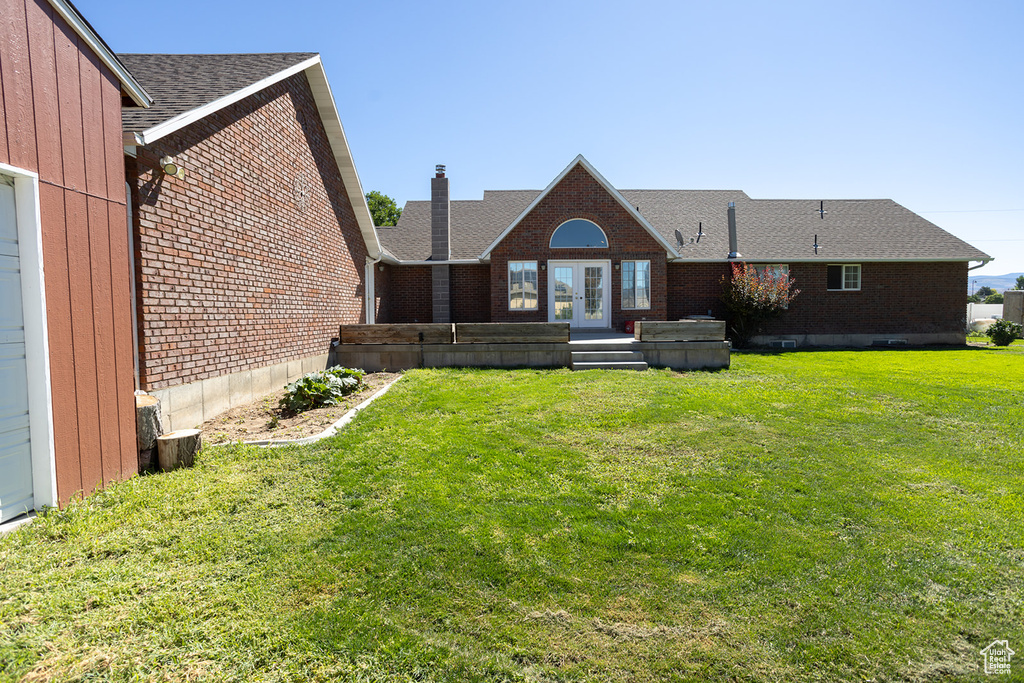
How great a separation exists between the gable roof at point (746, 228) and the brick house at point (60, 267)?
1119 cm

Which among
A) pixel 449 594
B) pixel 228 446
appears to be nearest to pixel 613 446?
pixel 449 594

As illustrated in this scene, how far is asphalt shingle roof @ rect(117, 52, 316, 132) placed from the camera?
5797mm

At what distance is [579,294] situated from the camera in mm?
15461

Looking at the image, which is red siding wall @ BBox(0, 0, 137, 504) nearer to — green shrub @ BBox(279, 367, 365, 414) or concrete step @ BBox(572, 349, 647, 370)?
green shrub @ BBox(279, 367, 365, 414)

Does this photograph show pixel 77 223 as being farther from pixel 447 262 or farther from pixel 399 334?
pixel 447 262

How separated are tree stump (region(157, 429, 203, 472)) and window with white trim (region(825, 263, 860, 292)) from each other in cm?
1922

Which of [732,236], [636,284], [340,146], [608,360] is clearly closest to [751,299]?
[732,236]

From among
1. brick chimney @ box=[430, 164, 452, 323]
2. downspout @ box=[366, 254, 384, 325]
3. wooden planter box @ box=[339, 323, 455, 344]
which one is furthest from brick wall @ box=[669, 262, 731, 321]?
downspout @ box=[366, 254, 384, 325]

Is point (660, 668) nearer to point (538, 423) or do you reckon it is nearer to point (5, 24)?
point (538, 423)

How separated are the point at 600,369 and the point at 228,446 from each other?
7517 millimetres

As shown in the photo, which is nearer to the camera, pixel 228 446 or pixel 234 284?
pixel 228 446

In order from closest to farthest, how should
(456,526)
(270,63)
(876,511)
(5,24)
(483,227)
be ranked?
(5,24), (456,526), (876,511), (270,63), (483,227)

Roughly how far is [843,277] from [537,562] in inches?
734

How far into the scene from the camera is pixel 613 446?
5.68 metres
